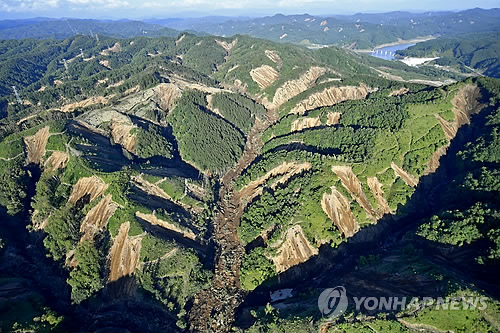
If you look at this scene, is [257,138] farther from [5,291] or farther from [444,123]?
[5,291]

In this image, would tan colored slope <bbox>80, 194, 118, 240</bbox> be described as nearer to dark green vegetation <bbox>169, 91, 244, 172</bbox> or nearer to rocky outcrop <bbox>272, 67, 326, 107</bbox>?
dark green vegetation <bbox>169, 91, 244, 172</bbox>

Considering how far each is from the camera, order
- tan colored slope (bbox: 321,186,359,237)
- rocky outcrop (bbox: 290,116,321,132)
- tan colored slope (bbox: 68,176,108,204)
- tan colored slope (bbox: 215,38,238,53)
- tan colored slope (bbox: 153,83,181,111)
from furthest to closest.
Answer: tan colored slope (bbox: 215,38,238,53)
tan colored slope (bbox: 153,83,181,111)
rocky outcrop (bbox: 290,116,321,132)
tan colored slope (bbox: 68,176,108,204)
tan colored slope (bbox: 321,186,359,237)

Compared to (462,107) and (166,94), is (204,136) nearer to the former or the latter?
(166,94)

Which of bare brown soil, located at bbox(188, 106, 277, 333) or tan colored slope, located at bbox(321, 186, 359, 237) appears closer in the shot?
bare brown soil, located at bbox(188, 106, 277, 333)

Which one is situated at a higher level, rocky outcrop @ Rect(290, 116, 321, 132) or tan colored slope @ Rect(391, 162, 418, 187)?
rocky outcrop @ Rect(290, 116, 321, 132)

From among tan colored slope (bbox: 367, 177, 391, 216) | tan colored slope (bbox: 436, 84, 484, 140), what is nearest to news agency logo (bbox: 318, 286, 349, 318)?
tan colored slope (bbox: 367, 177, 391, 216)

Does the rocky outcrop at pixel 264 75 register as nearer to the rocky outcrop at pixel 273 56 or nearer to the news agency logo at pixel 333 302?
the rocky outcrop at pixel 273 56
